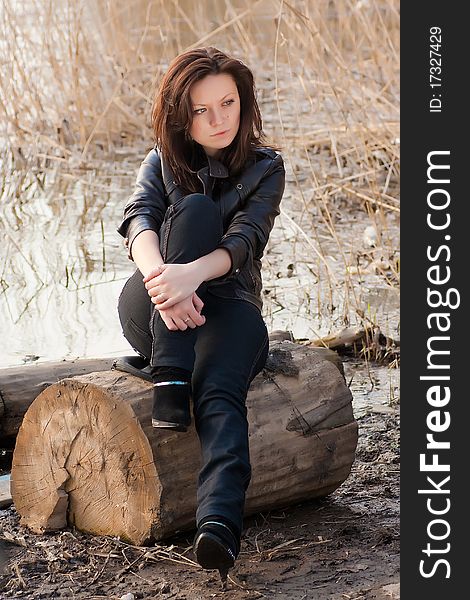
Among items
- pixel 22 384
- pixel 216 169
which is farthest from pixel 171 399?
pixel 22 384

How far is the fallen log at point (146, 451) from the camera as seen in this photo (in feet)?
10.0

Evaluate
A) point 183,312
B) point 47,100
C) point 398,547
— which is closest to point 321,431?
point 398,547

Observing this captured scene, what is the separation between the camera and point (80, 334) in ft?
16.8

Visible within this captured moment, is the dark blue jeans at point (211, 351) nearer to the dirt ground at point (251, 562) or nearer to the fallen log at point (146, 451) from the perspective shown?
the fallen log at point (146, 451)

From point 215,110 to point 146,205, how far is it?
331mm

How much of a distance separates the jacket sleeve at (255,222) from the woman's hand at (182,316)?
0.65 ft

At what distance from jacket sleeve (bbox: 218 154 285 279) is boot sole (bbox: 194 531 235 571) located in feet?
2.54

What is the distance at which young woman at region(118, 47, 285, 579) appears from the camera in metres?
2.91

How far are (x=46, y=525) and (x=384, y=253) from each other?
112 inches

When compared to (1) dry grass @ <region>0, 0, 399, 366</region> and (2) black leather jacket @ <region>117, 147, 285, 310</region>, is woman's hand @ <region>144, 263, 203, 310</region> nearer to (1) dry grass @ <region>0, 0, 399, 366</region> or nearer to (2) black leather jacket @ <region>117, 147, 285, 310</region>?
(2) black leather jacket @ <region>117, 147, 285, 310</region>

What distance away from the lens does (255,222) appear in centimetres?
327

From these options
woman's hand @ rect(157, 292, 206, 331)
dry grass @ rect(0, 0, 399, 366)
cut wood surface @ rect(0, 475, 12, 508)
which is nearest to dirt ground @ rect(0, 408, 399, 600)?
cut wood surface @ rect(0, 475, 12, 508)

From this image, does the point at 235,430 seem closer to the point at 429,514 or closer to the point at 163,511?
the point at 163,511

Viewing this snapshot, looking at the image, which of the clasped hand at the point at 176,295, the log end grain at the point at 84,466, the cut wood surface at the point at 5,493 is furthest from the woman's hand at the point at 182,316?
the cut wood surface at the point at 5,493
